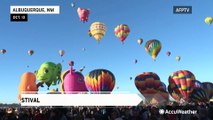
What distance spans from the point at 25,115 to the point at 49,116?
1700mm

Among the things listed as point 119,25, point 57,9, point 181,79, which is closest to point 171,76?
point 181,79

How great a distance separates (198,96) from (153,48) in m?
7.13

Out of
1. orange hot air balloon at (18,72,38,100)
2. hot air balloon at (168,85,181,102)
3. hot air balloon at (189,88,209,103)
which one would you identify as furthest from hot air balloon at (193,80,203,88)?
orange hot air balloon at (18,72,38,100)

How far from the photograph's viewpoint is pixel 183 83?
4378 cm

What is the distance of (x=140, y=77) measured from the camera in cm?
4534

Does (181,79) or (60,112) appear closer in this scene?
(60,112)

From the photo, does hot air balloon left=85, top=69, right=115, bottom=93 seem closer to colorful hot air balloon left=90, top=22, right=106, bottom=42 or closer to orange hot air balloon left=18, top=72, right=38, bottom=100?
colorful hot air balloon left=90, top=22, right=106, bottom=42

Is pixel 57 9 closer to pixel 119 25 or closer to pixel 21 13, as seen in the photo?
pixel 21 13

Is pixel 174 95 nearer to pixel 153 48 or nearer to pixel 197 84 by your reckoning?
pixel 197 84

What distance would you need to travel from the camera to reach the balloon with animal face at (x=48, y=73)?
45.9m

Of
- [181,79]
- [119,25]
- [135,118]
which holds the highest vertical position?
[119,25]

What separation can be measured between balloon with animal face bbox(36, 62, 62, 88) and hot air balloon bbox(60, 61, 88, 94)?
1575 mm

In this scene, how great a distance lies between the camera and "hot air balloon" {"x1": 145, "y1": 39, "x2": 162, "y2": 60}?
44219 mm

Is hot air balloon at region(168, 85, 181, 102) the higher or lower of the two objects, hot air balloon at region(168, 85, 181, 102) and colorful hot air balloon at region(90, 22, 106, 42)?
the lower
